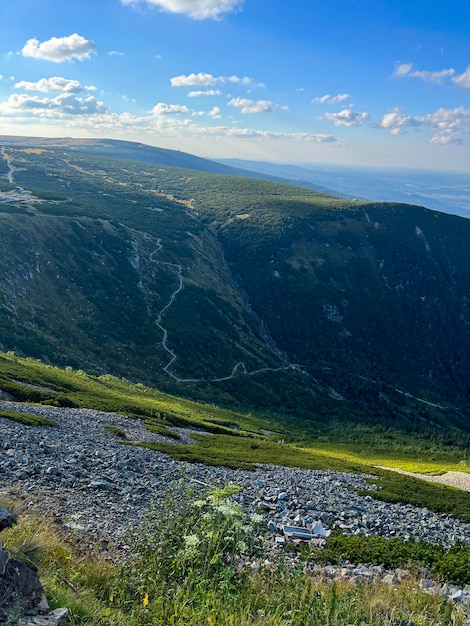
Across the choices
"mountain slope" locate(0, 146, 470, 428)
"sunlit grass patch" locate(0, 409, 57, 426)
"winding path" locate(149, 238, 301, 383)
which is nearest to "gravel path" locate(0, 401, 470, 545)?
"sunlit grass patch" locate(0, 409, 57, 426)

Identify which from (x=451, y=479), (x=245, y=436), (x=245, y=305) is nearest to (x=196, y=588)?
(x=451, y=479)

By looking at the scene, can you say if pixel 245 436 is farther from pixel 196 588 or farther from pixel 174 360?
pixel 196 588

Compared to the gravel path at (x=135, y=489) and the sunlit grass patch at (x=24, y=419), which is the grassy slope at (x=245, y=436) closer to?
the gravel path at (x=135, y=489)

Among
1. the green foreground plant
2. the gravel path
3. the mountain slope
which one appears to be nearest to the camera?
the green foreground plant

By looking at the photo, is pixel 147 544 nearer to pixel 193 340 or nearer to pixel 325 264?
pixel 193 340

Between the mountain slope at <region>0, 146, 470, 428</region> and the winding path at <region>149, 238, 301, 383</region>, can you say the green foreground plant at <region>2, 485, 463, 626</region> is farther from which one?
the winding path at <region>149, 238, 301, 383</region>

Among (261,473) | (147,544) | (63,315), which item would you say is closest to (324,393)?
(63,315)
